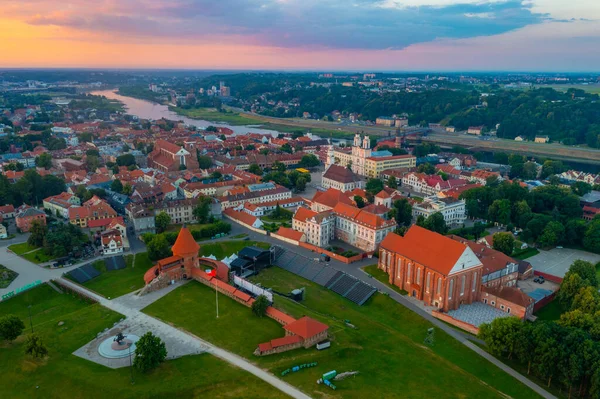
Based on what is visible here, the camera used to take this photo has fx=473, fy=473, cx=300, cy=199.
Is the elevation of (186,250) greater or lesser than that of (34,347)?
greater

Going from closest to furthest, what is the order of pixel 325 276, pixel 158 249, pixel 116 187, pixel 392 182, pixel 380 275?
pixel 325 276, pixel 380 275, pixel 158 249, pixel 116 187, pixel 392 182

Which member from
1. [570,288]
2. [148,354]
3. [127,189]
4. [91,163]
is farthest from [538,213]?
[91,163]

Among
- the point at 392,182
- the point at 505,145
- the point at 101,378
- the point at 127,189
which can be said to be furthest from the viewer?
the point at 505,145

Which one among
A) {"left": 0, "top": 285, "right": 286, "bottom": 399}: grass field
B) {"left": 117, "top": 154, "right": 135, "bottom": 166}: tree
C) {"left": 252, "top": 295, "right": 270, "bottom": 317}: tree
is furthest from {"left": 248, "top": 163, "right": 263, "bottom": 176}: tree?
{"left": 0, "top": 285, "right": 286, "bottom": 399}: grass field

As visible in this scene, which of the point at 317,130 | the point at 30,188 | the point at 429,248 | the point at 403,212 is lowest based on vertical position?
the point at 403,212

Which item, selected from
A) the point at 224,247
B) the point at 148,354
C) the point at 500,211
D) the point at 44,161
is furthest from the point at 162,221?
the point at 44,161

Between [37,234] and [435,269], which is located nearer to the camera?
[435,269]

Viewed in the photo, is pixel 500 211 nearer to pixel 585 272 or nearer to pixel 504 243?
pixel 504 243

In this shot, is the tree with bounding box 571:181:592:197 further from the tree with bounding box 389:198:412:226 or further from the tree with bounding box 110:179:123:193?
the tree with bounding box 110:179:123:193
